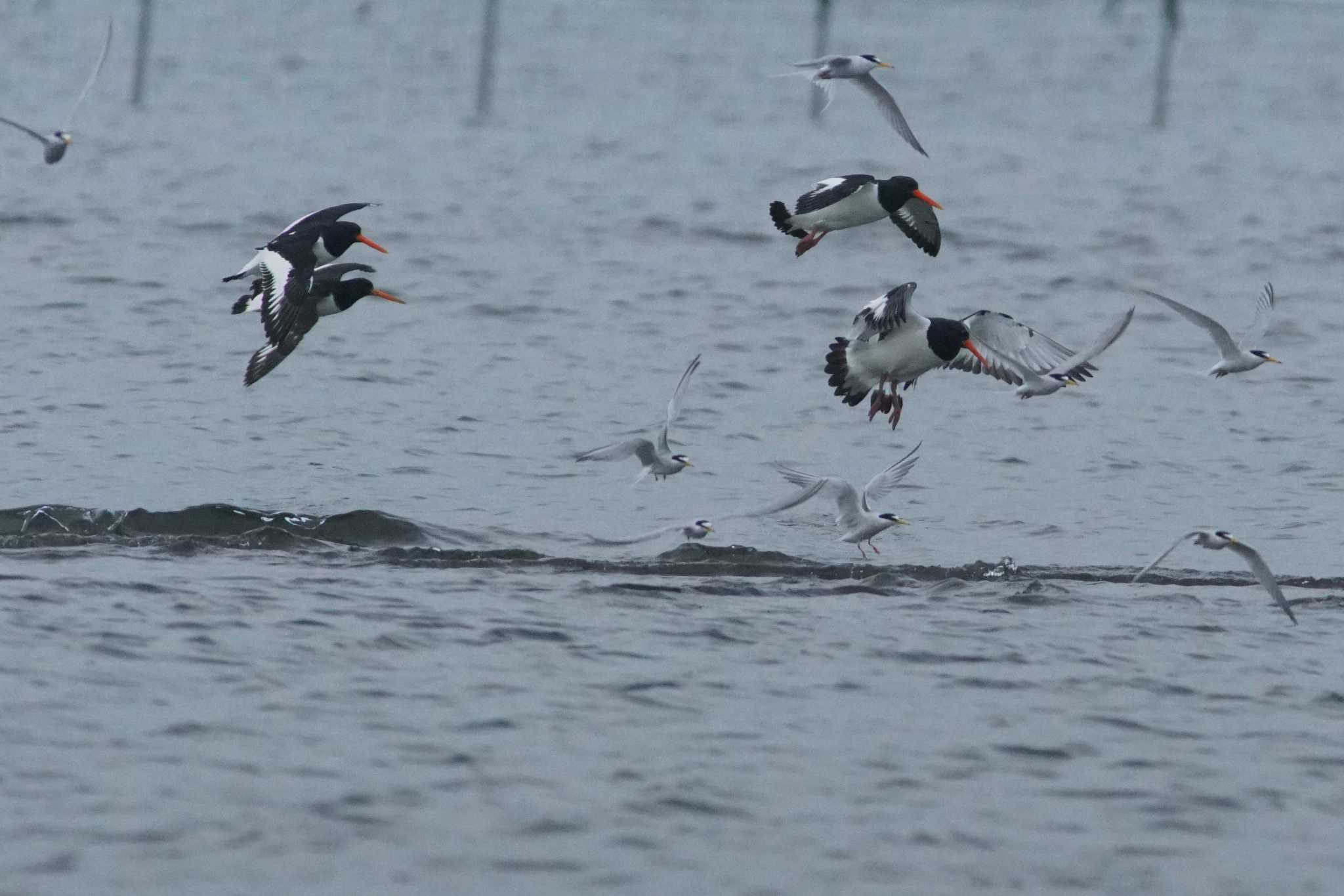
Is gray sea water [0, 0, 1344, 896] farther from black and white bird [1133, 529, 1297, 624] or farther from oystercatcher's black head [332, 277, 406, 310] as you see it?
oystercatcher's black head [332, 277, 406, 310]

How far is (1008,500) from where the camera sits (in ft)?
50.1

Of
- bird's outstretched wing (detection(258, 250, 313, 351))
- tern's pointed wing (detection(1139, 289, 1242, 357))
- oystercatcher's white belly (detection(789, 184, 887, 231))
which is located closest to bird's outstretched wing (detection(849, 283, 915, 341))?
oystercatcher's white belly (detection(789, 184, 887, 231))

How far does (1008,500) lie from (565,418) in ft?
13.4

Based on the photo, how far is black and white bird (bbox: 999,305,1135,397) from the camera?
11898 millimetres

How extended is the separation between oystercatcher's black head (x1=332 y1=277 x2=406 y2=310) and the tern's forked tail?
2.68 meters

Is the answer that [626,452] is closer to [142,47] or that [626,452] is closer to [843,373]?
[843,373]

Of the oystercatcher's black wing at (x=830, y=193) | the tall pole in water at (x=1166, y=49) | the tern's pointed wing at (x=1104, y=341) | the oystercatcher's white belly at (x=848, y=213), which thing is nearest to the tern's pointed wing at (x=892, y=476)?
the tern's pointed wing at (x=1104, y=341)

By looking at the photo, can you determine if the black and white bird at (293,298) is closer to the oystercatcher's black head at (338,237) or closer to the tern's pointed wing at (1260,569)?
the oystercatcher's black head at (338,237)

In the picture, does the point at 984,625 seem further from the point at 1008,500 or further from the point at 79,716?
the point at 79,716

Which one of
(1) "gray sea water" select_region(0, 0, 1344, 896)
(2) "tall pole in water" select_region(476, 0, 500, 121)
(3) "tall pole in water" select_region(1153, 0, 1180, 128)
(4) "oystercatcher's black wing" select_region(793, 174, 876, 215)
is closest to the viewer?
(1) "gray sea water" select_region(0, 0, 1344, 896)

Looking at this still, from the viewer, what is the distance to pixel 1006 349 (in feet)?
42.9

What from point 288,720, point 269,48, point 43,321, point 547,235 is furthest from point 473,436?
point 269,48

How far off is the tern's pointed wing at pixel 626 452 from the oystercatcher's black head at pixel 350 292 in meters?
1.69

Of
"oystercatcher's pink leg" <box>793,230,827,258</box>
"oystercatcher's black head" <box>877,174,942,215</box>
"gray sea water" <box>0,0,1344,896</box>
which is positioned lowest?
"gray sea water" <box>0,0,1344,896</box>
